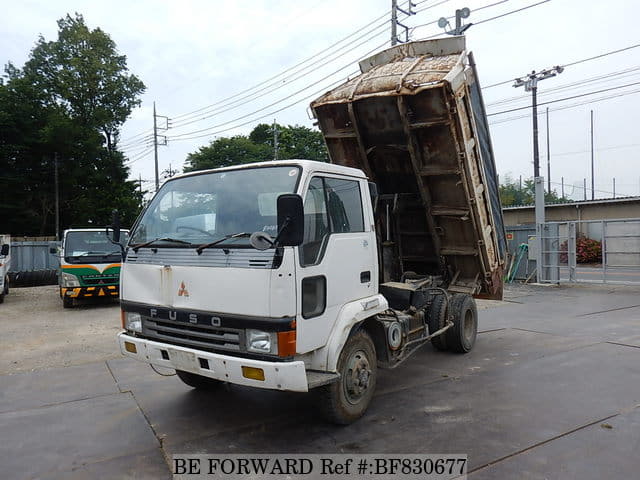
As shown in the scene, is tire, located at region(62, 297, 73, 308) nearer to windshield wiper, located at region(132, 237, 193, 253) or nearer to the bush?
windshield wiper, located at region(132, 237, 193, 253)

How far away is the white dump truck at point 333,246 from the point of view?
12.0 feet

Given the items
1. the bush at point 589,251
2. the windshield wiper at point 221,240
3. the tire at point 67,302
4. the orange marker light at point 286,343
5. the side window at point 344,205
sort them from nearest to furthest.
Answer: the orange marker light at point 286,343 → the windshield wiper at point 221,240 → the side window at point 344,205 → the tire at point 67,302 → the bush at point 589,251

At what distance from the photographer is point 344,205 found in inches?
177

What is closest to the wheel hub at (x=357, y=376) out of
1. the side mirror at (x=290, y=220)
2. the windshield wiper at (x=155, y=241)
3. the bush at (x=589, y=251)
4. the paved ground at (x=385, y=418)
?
the paved ground at (x=385, y=418)

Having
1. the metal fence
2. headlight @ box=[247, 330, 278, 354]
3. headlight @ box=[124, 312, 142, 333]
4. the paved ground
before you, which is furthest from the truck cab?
the metal fence

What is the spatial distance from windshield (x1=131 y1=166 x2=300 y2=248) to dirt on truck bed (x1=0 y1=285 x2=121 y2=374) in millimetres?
3636

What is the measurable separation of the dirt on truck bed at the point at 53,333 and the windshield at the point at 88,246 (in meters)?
1.37

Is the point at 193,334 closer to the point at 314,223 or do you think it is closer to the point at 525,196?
the point at 314,223

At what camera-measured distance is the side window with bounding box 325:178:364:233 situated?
4293 mm

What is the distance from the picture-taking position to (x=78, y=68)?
33438 mm

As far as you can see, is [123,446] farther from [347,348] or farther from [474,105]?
[474,105]

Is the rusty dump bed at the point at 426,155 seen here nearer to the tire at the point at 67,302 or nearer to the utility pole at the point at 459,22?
the tire at the point at 67,302

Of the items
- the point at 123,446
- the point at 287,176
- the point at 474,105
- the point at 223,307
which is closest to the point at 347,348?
the point at 223,307

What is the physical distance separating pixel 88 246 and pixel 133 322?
28.4ft
